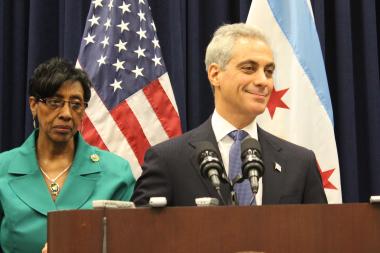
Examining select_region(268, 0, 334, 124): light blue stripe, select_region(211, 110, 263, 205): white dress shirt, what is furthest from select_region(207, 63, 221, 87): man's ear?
select_region(268, 0, 334, 124): light blue stripe

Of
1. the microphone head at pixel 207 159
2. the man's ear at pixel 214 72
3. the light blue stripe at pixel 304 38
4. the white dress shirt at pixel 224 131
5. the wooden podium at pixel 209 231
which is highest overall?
the light blue stripe at pixel 304 38

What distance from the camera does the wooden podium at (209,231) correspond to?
176cm

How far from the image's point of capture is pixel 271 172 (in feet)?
8.20

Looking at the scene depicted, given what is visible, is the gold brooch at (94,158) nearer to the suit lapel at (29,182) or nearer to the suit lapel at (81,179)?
the suit lapel at (81,179)

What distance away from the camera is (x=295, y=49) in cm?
377

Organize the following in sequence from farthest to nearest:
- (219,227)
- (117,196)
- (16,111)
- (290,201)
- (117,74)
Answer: (16,111), (117,74), (117,196), (290,201), (219,227)

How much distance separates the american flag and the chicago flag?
541 millimetres

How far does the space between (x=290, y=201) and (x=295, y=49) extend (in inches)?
58.5

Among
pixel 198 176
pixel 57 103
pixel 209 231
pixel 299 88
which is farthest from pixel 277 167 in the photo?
pixel 299 88

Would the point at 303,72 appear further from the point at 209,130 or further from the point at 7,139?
the point at 7,139

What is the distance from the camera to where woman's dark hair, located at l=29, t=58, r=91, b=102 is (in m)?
2.82

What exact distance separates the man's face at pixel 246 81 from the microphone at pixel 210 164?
0.68 meters

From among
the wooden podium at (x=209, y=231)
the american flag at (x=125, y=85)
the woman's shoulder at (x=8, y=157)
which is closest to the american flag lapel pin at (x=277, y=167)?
the wooden podium at (x=209, y=231)

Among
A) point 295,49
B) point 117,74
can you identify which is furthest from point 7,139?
point 295,49
